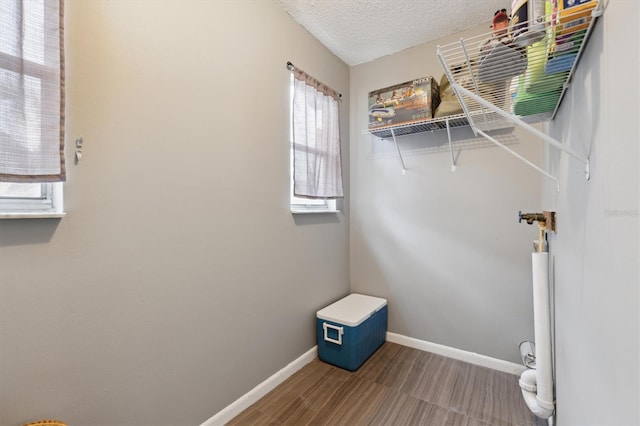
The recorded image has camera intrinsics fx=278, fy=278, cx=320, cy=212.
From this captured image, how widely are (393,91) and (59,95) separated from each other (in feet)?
6.65

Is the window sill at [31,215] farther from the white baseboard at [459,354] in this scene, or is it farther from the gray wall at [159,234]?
the white baseboard at [459,354]

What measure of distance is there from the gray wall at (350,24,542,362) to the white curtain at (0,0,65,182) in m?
2.17

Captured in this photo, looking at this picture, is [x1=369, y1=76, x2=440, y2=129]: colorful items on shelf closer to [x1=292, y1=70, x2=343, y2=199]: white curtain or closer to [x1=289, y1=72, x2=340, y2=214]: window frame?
[x1=292, y1=70, x2=343, y2=199]: white curtain

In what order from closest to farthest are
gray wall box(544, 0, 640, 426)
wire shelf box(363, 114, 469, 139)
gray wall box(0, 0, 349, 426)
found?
gray wall box(544, 0, 640, 426) → gray wall box(0, 0, 349, 426) → wire shelf box(363, 114, 469, 139)

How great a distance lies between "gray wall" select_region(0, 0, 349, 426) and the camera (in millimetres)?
991

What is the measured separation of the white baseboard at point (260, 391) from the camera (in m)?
1.55

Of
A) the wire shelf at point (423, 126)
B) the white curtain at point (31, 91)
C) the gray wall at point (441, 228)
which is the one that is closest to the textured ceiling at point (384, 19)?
the gray wall at point (441, 228)

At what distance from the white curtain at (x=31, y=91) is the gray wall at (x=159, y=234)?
0.06 metres

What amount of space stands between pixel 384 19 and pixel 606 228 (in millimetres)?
2063

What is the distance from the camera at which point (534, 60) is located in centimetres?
84

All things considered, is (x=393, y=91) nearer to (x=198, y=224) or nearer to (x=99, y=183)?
(x=198, y=224)

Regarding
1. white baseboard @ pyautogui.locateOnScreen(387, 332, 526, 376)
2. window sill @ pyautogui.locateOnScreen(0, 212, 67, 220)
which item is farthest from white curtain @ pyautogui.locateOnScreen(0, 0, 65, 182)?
white baseboard @ pyautogui.locateOnScreen(387, 332, 526, 376)

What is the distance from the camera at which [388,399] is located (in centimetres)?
178

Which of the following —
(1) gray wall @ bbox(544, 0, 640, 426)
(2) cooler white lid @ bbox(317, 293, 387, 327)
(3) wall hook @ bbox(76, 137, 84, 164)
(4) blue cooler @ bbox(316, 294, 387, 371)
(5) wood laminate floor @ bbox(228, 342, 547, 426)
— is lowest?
(5) wood laminate floor @ bbox(228, 342, 547, 426)
